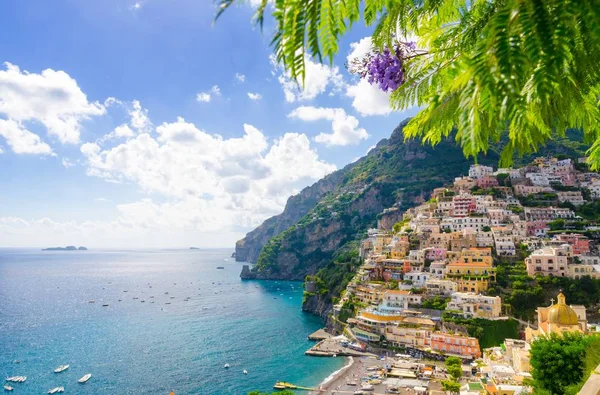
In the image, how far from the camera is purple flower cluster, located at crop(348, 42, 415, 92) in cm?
234

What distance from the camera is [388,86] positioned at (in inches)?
95.3

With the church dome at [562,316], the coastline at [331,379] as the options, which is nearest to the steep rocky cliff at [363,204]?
the coastline at [331,379]

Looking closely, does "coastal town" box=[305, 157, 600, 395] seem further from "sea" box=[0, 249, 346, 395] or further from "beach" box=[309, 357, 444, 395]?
"sea" box=[0, 249, 346, 395]

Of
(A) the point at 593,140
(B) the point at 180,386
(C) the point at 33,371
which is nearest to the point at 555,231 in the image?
(B) the point at 180,386

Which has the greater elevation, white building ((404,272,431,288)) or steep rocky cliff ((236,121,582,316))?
steep rocky cliff ((236,121,582,316))

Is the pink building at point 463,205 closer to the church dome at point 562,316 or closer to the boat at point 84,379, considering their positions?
the church dome at point 562,316

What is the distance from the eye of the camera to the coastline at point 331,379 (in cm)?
2709

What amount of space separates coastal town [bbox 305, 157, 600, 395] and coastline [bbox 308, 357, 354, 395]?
0.67 ft

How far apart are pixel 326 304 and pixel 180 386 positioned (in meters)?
29.1

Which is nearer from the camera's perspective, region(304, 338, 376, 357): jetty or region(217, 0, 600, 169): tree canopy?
region(217, 0, 600, 169): tree canopy

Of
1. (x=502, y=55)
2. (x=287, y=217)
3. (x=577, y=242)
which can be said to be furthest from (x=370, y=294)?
(x=287, y=217)

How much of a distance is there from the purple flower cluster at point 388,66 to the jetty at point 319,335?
41952 mm

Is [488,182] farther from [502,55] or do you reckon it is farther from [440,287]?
[502,55]

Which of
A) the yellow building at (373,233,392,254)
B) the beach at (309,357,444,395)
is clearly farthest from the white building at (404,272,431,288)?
the yellow building at (373,233,392,254)
